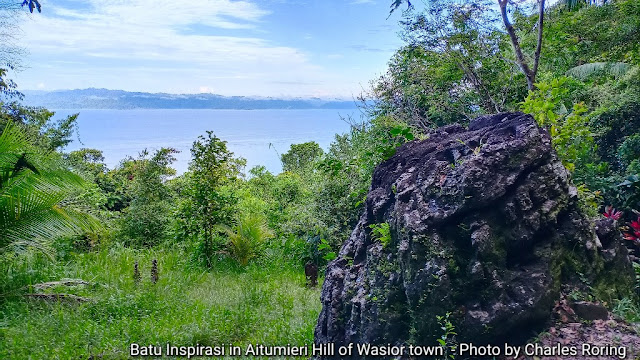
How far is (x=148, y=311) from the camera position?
498 centimetres

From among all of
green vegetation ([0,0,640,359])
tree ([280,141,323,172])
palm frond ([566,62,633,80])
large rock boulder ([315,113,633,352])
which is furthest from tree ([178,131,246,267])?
tree ([280,141,323,172])

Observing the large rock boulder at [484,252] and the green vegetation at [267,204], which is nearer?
the large rock boulder at [484,252]

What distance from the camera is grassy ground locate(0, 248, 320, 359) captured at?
4.15 m

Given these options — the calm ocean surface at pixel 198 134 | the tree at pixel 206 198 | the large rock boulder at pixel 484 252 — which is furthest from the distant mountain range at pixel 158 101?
the large rock boulder at pixel 484 252

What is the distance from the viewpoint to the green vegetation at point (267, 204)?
14.3 feet

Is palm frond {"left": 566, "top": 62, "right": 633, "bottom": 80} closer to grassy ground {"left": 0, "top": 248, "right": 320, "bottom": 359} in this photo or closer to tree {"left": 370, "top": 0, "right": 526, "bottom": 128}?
tree {"left": 370, "top": 0, "right": 526, "bottom": 128}

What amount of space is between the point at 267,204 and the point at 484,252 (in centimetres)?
741

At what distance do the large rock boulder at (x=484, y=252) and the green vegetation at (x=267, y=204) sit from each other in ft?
0.65

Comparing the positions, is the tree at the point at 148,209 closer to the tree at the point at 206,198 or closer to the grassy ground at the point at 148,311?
the tree at the point at 206,198

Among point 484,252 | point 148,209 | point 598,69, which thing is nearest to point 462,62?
point 598,69

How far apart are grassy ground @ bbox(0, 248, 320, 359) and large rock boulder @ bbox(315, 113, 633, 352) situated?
4.42 feet

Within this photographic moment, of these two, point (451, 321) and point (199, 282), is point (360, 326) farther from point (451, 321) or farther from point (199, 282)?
point (199, 282)

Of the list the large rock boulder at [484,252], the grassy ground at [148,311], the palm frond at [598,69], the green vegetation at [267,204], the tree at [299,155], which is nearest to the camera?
the large rock boulder at [484,252]

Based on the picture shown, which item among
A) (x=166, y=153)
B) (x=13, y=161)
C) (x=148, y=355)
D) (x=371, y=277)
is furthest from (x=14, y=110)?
(x=371, y=277)
